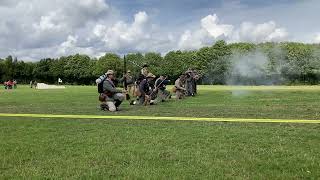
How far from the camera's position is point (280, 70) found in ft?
151

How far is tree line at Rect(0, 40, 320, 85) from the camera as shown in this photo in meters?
45.4

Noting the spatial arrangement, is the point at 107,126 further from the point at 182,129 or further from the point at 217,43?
the point at 217,43

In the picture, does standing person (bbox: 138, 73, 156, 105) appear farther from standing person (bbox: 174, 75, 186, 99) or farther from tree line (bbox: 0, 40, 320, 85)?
tree line (bbox: 0, 40, 320, 85)

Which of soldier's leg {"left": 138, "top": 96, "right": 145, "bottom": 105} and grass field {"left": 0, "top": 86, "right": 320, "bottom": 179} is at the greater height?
soldier's leg {"left": 138, "top": 96, "right": 145, "bottom": 105}

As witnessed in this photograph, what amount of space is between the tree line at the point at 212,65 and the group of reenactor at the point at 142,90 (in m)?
3.70

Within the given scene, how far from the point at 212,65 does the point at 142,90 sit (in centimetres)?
5590

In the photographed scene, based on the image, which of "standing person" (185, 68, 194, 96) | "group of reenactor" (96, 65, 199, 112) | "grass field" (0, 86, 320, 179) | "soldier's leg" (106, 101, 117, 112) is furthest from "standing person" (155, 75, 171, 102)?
"grass field" (0, 86, 320, 179)

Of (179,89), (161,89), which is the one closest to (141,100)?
(161,89)

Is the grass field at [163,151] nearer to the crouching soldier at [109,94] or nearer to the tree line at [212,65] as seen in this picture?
the crouching soldier at [109,94]

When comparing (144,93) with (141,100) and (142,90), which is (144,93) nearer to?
(142,90)

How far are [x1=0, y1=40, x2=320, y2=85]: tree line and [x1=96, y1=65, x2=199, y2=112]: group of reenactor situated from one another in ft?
12.1

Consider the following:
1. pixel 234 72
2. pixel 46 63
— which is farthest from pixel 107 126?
pixel 46 63

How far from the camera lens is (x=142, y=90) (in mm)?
21594

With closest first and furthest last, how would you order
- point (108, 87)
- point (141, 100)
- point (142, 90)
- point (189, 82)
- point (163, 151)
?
point (163, 151) < point (108, 87) < point (142, 90) < point (141, 100) < point (189, 82)
